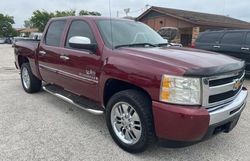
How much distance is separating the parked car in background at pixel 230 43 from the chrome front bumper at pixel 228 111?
17.8 feet

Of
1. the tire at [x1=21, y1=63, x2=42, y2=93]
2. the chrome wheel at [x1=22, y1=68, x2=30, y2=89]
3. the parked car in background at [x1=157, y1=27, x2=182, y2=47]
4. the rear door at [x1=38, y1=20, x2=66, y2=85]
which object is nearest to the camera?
the rear door at [x1=38, y1=20, x2=66, y2=85]

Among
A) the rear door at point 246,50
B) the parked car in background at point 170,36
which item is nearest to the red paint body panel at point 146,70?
the parked car in background at point 170,36

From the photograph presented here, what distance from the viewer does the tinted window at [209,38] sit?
9159 millimetres

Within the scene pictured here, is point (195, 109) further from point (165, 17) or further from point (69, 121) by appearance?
point (165, 17)

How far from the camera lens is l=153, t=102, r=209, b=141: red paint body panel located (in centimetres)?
259

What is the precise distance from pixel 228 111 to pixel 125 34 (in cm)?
199

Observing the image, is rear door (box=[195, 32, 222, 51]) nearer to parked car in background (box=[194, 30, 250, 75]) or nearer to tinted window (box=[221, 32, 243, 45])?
parked car in background (box=[194, 30, 250, 75])

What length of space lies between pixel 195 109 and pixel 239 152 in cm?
123

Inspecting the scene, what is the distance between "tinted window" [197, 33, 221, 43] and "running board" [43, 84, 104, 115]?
20.9 feet

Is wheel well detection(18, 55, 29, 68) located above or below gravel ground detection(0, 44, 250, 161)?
above

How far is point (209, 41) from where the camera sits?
368 inches

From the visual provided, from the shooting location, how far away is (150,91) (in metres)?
2.82

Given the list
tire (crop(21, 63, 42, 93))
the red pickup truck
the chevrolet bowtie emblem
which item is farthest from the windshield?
tire (crop(21, 63, 42, 93))

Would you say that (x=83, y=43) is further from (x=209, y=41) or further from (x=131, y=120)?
(x=209, y=41)
